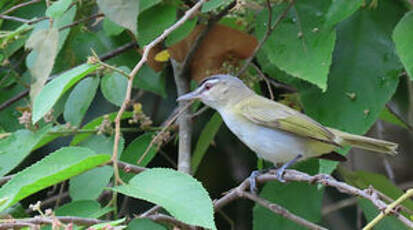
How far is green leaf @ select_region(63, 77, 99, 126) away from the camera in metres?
2.24

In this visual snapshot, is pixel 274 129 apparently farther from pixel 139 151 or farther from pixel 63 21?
pixel 63 21

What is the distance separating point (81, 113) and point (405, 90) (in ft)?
5.72

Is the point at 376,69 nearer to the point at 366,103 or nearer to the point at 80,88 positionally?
the point at 366,103

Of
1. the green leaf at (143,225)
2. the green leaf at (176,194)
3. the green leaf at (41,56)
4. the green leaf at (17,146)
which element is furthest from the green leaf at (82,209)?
the green leaf at (41,56)

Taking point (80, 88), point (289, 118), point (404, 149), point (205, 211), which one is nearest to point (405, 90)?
point (289, 118)

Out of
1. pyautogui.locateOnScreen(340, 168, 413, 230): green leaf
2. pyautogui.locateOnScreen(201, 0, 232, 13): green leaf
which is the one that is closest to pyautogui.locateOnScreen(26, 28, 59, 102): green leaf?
pyautogui.locateOnScreen(201, 0, 232, 13): green leaf

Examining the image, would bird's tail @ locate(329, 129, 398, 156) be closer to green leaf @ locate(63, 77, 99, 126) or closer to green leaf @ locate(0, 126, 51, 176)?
green leaf @ locate(63, 77, 99, 126)

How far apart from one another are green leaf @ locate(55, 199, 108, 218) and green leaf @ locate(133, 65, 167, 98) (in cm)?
97

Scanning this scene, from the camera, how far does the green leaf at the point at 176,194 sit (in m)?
1.42

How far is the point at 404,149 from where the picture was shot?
4.48m

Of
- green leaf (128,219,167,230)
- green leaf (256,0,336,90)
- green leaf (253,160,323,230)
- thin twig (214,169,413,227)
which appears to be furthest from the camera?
green leaf (253,160,323,230)

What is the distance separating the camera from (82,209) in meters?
1.76

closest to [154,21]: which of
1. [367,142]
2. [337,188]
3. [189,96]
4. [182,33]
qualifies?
[182,33]

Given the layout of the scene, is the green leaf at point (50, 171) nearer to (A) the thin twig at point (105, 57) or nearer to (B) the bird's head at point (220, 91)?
(B) the bird's head at point (220, 91)
